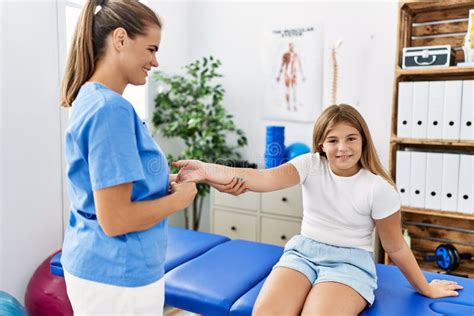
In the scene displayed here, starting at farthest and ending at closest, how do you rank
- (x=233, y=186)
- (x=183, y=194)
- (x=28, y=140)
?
(x=28, y=140) < (x=233, y=186) < (x=183, y=194)

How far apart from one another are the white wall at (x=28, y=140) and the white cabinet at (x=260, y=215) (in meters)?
1.10

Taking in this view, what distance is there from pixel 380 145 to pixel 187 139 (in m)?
1.31

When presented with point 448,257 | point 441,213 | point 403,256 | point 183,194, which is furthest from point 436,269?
point 183,194

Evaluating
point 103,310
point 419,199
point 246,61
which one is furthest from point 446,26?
point 103,310

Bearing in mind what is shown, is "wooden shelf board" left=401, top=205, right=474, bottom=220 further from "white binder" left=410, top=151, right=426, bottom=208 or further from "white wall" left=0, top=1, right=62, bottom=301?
"white wall" left=0, top=1, right=62, bottom=301

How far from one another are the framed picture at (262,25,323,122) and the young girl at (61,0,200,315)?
2.10 m

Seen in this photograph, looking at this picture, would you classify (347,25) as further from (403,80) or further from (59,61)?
(59,61)

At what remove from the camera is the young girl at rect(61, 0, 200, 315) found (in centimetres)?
91

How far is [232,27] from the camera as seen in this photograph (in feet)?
10.8

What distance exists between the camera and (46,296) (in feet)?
6.79

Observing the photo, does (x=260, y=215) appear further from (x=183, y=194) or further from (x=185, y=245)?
(x=183, y=194)

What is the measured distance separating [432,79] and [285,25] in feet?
3.54

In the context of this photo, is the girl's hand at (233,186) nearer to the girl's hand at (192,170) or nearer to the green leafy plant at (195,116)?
the girl's hand at (192,170)

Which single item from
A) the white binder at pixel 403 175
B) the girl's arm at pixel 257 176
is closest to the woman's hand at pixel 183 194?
the girl's arm at pixel 257 176
